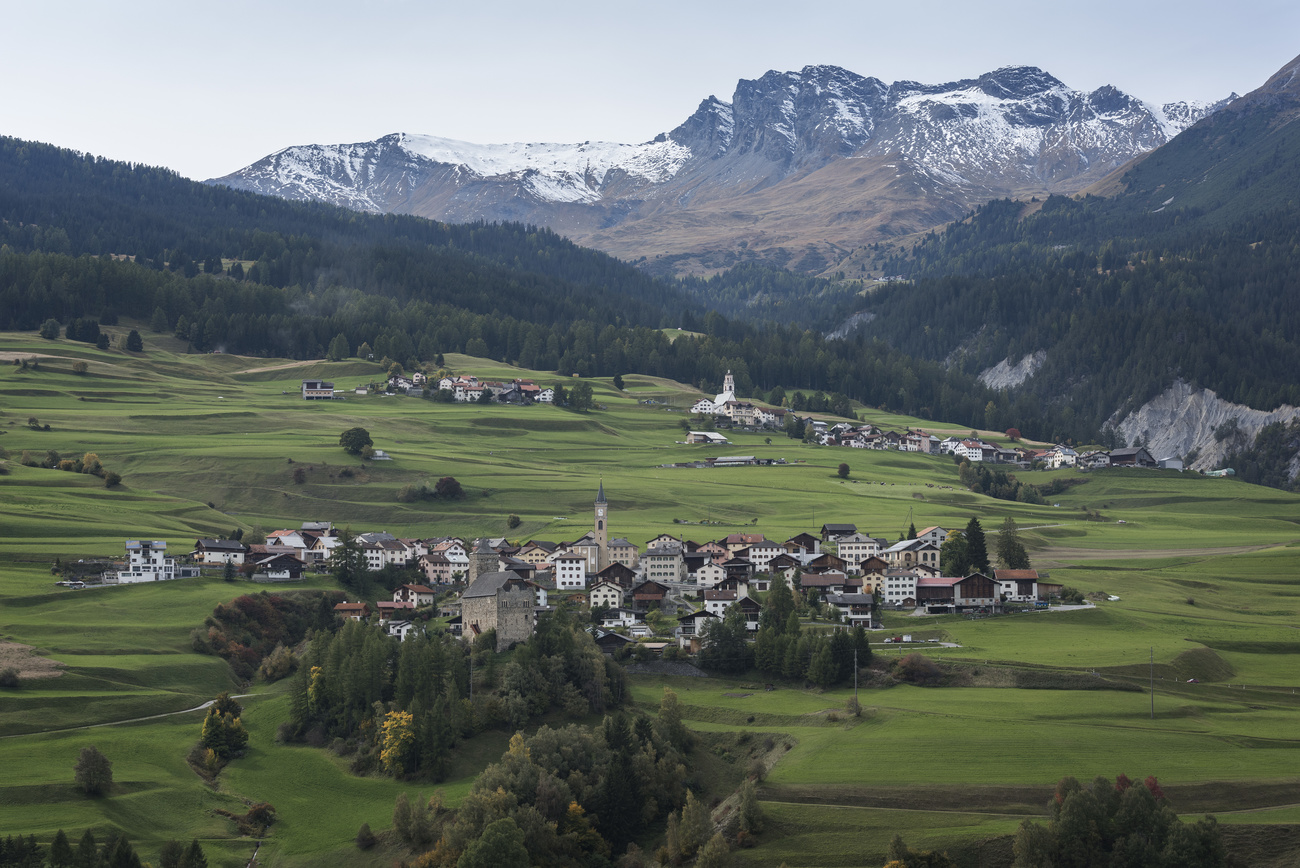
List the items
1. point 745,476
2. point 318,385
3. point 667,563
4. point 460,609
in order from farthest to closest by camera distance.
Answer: point 318,385
point 745,476
point 667,563
point 460,609

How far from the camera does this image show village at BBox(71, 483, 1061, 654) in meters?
92.1

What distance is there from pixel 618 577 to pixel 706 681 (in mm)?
19640

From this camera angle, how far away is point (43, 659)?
7925 cm

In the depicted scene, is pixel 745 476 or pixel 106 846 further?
pixel 745 476

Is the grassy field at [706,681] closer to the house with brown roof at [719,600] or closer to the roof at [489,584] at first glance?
the roof at [489,584]

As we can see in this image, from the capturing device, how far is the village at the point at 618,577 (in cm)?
9212

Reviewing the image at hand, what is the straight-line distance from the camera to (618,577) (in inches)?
4070

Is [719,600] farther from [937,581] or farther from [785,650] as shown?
[937,581]

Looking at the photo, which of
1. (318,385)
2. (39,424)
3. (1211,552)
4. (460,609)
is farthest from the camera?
(318,385)

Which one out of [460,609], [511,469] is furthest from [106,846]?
[511,469]

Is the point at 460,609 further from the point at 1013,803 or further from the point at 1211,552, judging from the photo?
the point at 1211,552

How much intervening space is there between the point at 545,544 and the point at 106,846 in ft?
180

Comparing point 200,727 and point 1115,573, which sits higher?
point 1115,573

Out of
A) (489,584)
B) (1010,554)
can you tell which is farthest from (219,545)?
(1010,554)
